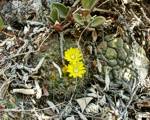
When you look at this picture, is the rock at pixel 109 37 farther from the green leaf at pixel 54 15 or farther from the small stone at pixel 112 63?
the green leaf at pixel 54 15

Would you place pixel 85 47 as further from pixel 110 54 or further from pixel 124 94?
pixel 124 94

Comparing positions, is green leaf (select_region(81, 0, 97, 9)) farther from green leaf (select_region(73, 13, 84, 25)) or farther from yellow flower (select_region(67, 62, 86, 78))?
yellow flower (select_region(67, 62, 86, 78))

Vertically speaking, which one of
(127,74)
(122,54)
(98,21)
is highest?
(98,21)

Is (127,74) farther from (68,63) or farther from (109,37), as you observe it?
(68,63)

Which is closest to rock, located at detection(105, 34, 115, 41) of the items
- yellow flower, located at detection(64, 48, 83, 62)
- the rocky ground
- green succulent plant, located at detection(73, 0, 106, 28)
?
the rocky ground

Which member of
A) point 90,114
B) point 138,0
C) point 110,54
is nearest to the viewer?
point 90,114

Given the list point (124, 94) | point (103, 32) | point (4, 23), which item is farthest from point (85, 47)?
point (4, 23)

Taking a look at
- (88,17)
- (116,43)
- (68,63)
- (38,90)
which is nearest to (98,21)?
(88,17)
